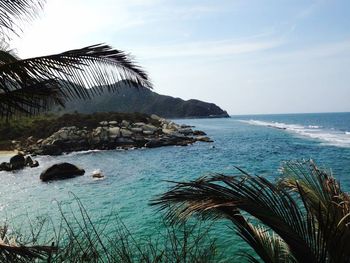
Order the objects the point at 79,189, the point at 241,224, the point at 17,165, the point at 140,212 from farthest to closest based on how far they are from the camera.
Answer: the point at 17,165
the point at 79,189
the point at 140,212
the point at 241,224

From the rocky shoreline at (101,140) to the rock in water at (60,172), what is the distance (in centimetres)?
1704

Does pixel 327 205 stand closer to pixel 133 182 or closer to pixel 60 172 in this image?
pixel 133 182

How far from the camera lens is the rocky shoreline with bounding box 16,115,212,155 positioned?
45.4 meters

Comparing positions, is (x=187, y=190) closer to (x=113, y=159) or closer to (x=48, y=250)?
(x=48, y=250)

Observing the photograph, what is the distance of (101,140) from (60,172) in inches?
863

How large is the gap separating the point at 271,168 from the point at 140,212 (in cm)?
1586

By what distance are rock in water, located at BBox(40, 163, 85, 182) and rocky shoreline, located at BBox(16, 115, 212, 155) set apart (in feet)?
55.9

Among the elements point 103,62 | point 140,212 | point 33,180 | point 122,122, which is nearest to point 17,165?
point 33,180

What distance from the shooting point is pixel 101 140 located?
48531 mm

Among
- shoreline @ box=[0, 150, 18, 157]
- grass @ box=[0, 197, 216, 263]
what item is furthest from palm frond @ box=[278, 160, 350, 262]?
shoreline @ box=[0, 150, 18, 157]

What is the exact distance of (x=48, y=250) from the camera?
10.4 ft

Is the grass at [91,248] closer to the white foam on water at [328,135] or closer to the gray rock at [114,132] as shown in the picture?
the gray rock at [114,132]

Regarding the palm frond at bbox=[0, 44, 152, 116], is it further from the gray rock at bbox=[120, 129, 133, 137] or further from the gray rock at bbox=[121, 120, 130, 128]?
the gray rock at bbox=[121, 120, 130, 128]

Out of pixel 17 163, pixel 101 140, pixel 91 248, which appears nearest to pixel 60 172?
pixel 17 163
